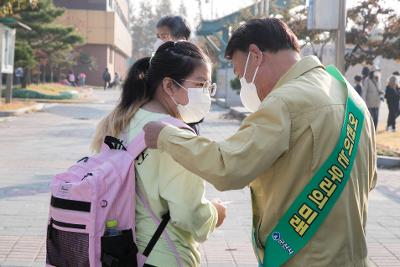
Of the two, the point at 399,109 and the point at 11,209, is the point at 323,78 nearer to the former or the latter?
the point at 11,209

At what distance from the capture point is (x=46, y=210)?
23.1 feet

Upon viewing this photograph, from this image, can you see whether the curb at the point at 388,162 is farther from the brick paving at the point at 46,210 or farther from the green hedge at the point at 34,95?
the green hedge at the point at 34,95

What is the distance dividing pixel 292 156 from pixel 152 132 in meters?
0.49

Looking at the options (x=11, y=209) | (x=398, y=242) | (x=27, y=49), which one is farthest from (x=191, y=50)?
(x=27, y=49)

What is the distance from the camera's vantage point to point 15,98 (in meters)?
31.3

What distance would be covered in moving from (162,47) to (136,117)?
30 centimetres

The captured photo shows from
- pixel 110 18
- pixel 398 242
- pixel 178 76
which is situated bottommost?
pixel 398 242

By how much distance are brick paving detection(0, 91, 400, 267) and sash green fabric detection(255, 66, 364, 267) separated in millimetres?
3200

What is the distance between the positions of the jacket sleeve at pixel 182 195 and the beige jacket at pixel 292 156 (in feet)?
0.66

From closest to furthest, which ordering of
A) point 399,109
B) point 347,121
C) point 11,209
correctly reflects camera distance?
1. point 347,121
2. point 11,209
3. point 399,109

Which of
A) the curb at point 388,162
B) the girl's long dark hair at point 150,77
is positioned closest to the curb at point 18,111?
the curb at point 388,162

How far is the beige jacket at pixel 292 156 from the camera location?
1.96 meters

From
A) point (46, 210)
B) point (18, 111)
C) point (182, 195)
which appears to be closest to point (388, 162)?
point (46, 210)

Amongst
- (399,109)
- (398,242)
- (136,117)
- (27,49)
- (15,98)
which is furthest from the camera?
(15,98)
